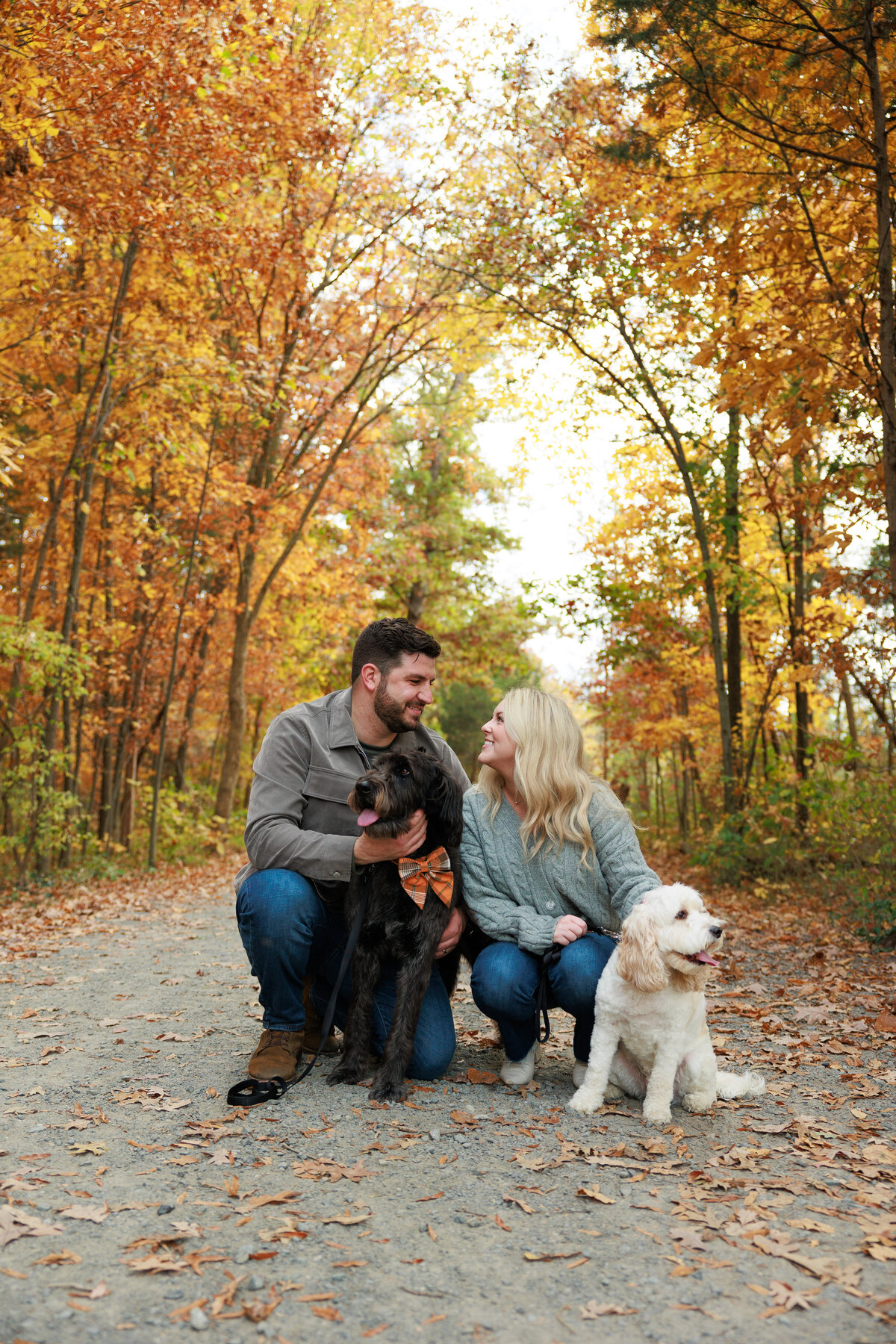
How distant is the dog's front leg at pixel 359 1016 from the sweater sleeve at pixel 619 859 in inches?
33.1

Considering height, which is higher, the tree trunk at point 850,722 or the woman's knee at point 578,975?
the tree trunk at point 850,722

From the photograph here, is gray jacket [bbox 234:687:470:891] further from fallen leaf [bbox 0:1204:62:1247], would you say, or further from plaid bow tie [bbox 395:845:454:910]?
fallen leaf [bbox 0:1204:62:1247]

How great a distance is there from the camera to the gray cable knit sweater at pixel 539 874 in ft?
10.5

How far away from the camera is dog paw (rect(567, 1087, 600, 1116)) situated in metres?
2.91

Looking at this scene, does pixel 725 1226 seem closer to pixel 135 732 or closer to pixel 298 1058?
pixel 298 1058

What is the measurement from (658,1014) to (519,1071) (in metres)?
0.70

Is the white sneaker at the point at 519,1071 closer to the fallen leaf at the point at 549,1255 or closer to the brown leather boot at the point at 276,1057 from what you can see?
the brown leather boot at the point at 276,1057

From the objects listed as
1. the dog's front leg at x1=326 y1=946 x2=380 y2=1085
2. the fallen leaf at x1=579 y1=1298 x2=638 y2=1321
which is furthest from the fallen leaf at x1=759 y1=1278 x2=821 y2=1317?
the dog's front leg at x1=326 y1=946 x2=380 y2=1085

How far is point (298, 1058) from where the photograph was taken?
3.37 meters

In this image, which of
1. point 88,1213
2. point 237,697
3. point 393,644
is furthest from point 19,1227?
point 237,697

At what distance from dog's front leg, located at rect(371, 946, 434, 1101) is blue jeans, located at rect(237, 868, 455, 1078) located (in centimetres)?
17

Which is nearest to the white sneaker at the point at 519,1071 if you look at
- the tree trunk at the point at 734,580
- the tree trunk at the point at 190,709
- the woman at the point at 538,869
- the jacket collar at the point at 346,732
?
the woman at the point at 538,869

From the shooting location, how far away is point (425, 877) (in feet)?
10.2

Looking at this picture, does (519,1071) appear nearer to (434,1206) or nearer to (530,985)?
(530,985)
